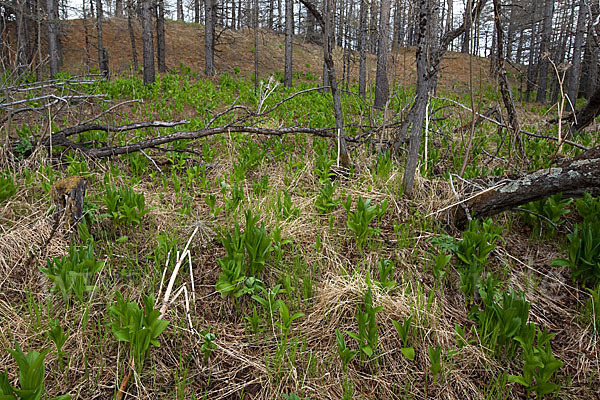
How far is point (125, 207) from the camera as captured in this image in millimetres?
3027

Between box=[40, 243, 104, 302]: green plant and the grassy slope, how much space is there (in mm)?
84

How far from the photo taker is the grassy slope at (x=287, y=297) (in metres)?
2.03

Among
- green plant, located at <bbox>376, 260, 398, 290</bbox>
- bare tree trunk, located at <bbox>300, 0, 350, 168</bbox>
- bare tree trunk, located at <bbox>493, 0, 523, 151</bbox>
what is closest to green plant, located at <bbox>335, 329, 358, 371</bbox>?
green plant, located at <bbox>376, 260, 398, 290</bbox>

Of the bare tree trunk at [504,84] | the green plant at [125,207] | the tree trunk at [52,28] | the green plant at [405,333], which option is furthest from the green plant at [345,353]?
the tree trunk at [52,28]

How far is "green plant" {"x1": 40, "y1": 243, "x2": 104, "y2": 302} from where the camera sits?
2.23 meters

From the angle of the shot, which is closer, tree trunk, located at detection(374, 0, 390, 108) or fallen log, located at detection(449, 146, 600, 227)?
fallen log, located at detection(449, 146, 600, 227)

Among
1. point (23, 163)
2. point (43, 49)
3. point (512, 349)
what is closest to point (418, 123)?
point (512, 349)

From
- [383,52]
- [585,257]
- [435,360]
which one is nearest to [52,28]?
[383,52]

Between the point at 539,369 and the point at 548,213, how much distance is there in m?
1.64

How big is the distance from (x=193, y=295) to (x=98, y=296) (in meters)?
0.61

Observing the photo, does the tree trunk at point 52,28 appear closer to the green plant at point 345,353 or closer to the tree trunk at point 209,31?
the tree trunk at point 209,31

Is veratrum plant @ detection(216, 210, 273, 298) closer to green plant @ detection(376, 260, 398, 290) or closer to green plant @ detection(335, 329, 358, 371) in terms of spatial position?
green plant @ detection(335, 329, 358, 371)

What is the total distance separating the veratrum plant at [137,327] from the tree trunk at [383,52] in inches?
118

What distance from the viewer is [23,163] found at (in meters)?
3.83
